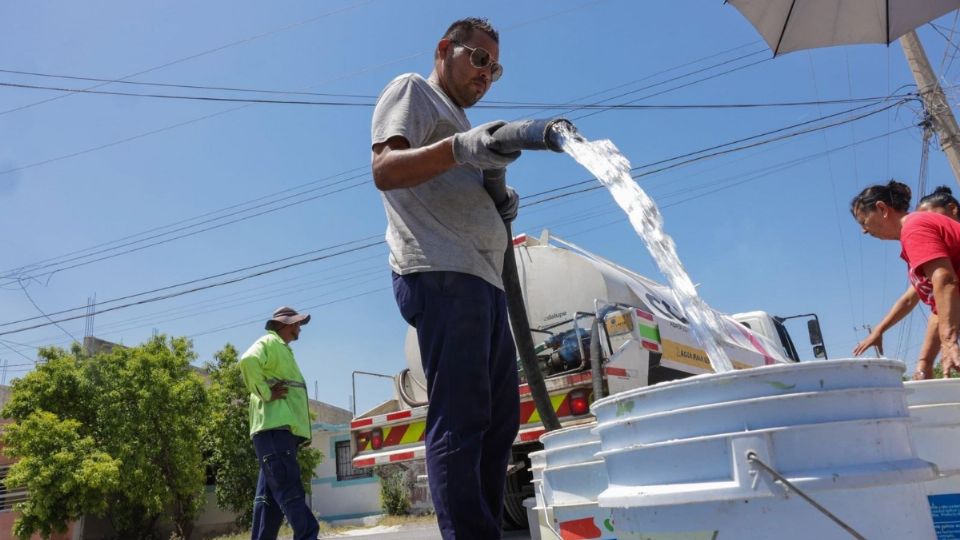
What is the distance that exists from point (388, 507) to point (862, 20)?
14332 millimetres

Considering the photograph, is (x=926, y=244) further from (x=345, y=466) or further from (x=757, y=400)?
(x=345, y=466)

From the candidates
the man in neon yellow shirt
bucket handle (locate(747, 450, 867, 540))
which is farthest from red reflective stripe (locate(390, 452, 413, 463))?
bucket handle (locate(747, 450, 867, 540))

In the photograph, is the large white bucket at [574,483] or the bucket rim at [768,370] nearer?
the bucket rim at [768,370]

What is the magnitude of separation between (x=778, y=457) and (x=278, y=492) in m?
3.41

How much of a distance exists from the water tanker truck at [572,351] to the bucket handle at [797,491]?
376 cm

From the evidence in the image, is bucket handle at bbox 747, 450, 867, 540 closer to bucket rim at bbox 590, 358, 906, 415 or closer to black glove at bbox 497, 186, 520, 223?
bucket rim at bbox 590, 358, 906, 415

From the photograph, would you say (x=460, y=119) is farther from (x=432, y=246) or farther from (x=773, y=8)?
(x=773, y=8)

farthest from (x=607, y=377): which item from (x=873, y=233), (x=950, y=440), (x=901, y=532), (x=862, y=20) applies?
(x=862, y=20)

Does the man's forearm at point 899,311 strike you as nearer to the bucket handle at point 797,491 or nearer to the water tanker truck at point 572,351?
the water tanker truck at point 572,351

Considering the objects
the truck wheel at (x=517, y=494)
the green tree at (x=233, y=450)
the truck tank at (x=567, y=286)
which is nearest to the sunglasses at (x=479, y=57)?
the truck tank at (x=567, y=286)

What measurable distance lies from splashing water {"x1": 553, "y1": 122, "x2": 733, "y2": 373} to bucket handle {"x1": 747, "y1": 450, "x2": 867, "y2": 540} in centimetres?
57

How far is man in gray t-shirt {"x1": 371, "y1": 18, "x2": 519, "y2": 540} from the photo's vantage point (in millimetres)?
1749

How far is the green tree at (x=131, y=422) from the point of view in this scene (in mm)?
16484

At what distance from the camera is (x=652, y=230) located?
189cm
